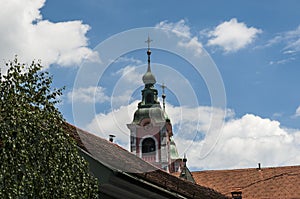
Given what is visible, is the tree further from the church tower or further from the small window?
the small window

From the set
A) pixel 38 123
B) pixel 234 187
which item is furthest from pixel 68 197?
pixel 234 187

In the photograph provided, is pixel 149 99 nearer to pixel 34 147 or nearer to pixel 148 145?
pixel 148 145

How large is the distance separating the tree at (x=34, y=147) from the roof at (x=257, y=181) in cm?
2758

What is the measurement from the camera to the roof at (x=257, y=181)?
35938 mm

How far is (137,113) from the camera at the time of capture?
6112 cm

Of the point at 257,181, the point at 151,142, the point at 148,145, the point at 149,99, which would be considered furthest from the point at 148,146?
the point at 257,181

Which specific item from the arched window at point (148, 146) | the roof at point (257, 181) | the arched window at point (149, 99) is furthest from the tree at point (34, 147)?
the arched window at point (149, 99)

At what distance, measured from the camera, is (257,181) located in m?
38.2

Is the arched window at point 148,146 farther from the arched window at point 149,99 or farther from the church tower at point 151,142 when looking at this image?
the arched window at point 149,99

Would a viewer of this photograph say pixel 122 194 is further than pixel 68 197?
Yes

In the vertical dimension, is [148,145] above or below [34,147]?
above

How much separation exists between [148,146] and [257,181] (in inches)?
894

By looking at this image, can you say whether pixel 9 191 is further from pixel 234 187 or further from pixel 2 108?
pixel 234 187

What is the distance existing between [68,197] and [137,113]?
171ft
